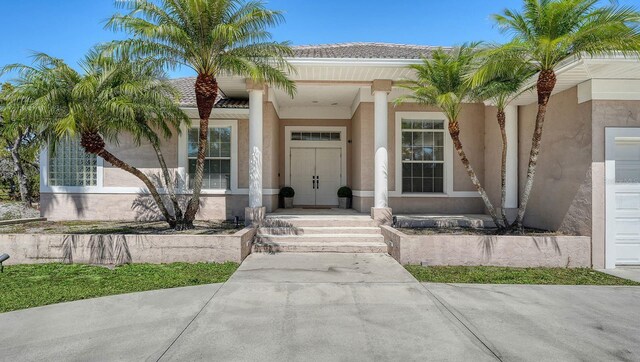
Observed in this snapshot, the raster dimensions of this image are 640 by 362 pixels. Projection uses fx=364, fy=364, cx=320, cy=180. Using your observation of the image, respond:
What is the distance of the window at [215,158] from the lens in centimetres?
1218

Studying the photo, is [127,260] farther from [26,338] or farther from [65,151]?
[65,151]

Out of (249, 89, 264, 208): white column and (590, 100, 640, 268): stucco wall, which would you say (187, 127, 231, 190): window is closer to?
(249, 89, 264, 208): white column

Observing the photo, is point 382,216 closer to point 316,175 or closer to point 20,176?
point 316,175

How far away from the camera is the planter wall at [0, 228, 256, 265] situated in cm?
764

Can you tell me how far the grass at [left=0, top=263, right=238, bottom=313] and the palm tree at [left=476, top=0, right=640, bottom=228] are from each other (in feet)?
22.0

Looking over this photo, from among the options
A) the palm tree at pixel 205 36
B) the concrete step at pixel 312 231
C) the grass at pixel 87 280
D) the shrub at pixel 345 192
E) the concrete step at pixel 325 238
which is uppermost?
the palm tree at pixel 205 36

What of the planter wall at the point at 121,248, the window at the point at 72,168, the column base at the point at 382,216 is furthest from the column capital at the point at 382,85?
the window at the point at 72,168

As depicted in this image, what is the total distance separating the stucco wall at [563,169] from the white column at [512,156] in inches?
14.4

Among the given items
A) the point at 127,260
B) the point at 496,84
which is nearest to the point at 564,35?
the point at 496,84

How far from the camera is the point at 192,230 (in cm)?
920

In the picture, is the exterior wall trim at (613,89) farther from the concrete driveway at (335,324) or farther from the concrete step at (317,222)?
the concrete step at (317,222)

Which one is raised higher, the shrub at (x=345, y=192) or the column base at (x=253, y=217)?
the shrub at (x=345, y=192)

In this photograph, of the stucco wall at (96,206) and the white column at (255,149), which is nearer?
the white column at (255,149)

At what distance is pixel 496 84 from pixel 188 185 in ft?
31.1
